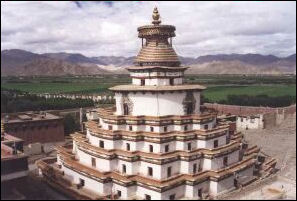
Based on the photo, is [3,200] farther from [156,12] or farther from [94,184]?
[156,12]

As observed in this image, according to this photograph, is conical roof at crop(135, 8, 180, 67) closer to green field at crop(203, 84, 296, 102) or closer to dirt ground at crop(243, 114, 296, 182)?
dirt ground at crop(243, 114, 296, 182)

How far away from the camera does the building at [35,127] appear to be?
41.5 meters

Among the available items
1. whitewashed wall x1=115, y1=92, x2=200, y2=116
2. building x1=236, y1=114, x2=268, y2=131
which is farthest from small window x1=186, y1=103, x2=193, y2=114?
building x1=236, y1=114, x2=268, y2=131

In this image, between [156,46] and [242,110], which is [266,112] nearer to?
Result: [242,110]

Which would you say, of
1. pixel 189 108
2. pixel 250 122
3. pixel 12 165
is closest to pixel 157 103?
pixel 189 108

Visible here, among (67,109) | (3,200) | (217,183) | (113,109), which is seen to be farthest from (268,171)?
(67,109)

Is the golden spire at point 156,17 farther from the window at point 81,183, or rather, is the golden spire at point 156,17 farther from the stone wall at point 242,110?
the stone wall at point 242,110

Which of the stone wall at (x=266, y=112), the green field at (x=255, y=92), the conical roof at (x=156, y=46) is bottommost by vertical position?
the stone wall at (x=266, y=112)

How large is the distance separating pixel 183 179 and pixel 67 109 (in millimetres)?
40129

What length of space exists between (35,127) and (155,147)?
2319cm

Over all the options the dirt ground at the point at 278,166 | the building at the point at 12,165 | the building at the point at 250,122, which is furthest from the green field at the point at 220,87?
the building at the point at 12,165

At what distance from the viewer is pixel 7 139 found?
27.3 metres

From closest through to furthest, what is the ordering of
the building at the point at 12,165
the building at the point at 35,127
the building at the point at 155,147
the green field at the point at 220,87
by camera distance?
the building at the point at 12,165
the building at the point at 155,147
the building at the point at 35,127
the green field at the point at 220,87

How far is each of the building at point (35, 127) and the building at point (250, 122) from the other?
1105 inches
